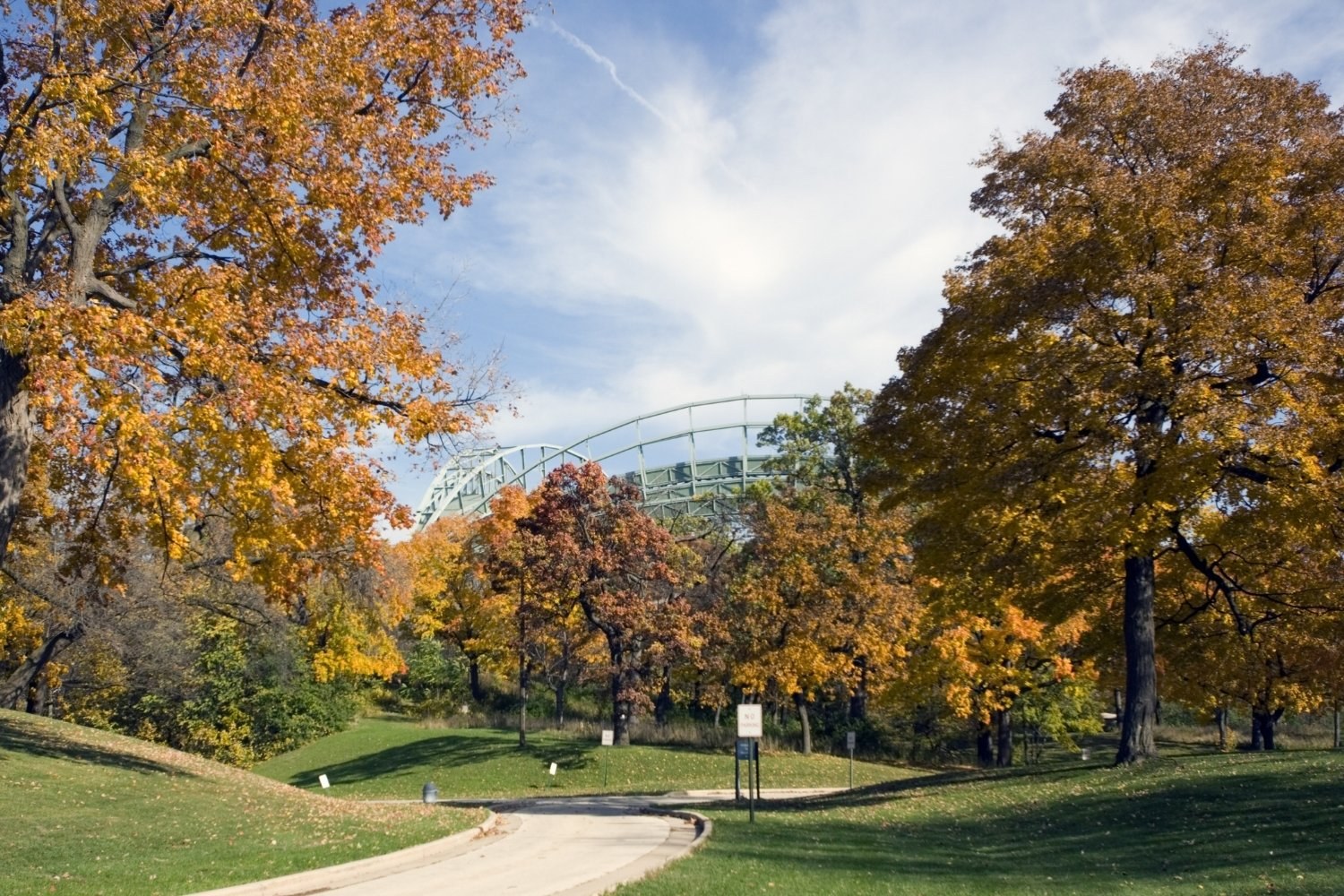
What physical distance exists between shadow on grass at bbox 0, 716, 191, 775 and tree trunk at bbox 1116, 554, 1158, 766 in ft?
58.6

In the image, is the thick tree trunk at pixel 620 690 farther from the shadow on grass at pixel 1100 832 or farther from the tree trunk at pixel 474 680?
the tree trunk at pixel 474 680

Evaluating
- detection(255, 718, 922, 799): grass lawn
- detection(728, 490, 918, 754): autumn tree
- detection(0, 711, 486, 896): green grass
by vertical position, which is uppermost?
detection(728, 490, 918, 754): autumn tree

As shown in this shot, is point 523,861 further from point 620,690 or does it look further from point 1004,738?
point 1004,738

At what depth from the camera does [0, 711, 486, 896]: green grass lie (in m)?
10.2

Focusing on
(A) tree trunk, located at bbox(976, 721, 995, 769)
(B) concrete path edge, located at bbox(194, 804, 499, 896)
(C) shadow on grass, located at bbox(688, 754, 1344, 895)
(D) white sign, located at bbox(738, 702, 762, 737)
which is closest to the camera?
(B) concrete path edge, located at bbox(194, 804, 499, 896)

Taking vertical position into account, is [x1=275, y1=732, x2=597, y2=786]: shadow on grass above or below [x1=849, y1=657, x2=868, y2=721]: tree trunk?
below

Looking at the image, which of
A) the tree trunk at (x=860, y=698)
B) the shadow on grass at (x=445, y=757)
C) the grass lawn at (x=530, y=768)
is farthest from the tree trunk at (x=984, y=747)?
the shadow on grass at (x=445, y=757)

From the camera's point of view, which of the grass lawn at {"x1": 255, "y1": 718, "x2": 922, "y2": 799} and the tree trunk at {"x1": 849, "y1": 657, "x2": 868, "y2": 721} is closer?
the grass lawn at {"x1": 255, "y1": 718, "x2": 922, "y2": 799}

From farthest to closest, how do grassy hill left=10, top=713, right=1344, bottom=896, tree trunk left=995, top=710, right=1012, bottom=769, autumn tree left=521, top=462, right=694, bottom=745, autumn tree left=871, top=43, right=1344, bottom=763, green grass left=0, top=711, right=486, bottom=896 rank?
tree trunk left=995, top=710, right=1012, bottom=769, autumn tree left=521, top=462, right=694, bottom=745, autumn tree left=871, top=43, right=1344, bottom=763, grassy hill left=10, top=713, right=1344, bottom=896, green grass left=0, top=711, right=486, bottom=896

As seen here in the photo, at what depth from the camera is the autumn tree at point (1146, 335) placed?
52.3 ft

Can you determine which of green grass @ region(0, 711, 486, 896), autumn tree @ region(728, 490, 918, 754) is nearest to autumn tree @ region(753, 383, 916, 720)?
autumn tree @ region(728, 490, 918, 754)

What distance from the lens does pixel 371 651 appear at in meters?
47.8

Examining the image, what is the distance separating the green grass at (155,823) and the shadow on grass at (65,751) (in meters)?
0.05

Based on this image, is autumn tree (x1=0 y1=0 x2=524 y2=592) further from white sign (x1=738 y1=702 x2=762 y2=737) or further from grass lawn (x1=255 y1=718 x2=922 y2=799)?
grass lawn (x1=255 y1=718 x2=922 y2=799)
